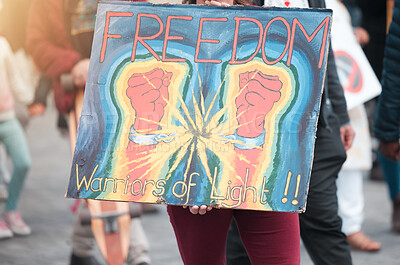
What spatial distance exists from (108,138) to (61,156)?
715 cm

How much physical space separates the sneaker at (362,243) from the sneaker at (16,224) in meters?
2.38

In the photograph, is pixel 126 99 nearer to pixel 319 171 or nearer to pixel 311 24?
pixel 311 24

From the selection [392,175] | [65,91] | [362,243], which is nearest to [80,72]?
[65,91]

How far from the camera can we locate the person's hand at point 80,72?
4094 millimetres

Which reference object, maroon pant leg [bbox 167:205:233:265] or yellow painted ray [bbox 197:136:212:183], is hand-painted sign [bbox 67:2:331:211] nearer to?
yellow painted ray [bbox 197:136:212:183]

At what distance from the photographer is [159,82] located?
262 cm

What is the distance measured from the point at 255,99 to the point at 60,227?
3792 mm

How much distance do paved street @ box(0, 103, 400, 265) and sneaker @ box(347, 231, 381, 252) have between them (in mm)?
57

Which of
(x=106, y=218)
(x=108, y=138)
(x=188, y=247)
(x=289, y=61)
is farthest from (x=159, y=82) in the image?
(x=106, y=218)

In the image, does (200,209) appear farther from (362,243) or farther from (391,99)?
(362,243)

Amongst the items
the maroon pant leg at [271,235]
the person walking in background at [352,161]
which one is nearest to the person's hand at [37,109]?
the person walking in background at [352,161]

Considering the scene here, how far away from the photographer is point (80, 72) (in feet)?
13.4

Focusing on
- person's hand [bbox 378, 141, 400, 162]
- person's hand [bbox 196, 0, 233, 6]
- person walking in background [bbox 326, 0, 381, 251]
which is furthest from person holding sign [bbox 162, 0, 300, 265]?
person walking in background [bbox 326, 0, 381, 251]

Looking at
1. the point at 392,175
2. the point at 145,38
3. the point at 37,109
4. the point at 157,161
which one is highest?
the point at 145,38
